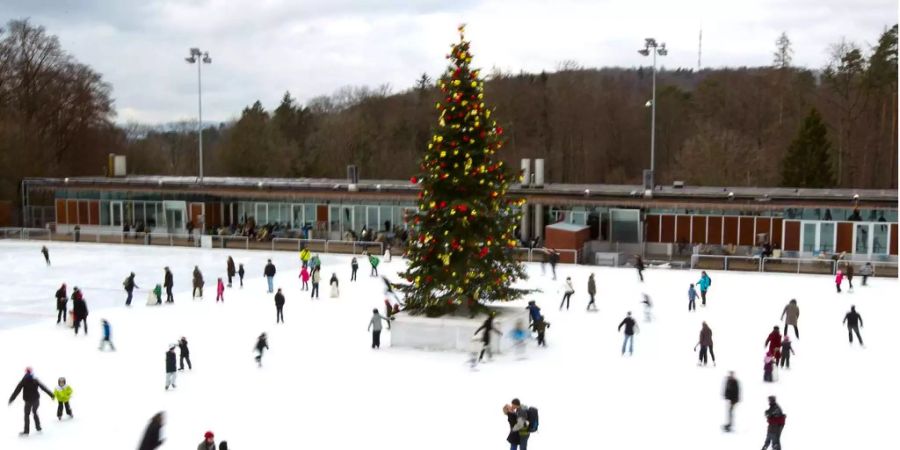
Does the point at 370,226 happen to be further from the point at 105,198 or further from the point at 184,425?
the point at 184,425

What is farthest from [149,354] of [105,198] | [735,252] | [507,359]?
[105,198]

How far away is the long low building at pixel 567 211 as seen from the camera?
3403 cm

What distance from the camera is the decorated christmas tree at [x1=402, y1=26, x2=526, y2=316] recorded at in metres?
19.2

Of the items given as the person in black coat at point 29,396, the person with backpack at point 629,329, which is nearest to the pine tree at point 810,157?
the person with backpack at point 629,329

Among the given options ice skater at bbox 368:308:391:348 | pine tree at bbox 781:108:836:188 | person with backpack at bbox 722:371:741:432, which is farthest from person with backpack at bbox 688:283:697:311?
pine tree at bbox 781:108:836:188

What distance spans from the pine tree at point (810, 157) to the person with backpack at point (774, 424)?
4382 cm

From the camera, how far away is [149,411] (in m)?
14.4

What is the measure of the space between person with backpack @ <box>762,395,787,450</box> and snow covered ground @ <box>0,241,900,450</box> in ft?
2.30

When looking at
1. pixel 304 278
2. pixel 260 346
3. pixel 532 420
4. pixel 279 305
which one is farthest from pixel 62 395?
pixel 304 278

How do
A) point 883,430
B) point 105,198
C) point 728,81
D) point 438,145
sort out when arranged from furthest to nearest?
point 728,81
point 105,198
point 438,145
point 883,430

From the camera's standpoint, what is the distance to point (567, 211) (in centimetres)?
3931

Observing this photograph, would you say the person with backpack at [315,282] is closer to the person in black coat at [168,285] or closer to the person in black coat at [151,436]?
the person in black coat at [168,285]

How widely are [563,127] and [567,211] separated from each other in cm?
3755

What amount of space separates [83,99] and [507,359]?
57.2 metres
